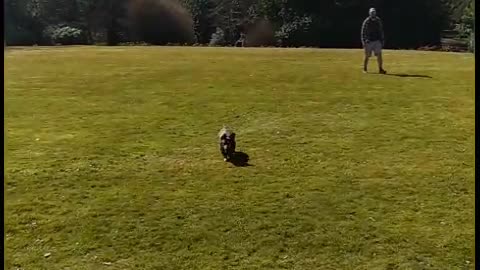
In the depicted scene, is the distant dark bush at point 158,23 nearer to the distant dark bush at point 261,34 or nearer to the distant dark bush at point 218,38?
the distant dark bush at point 218,38

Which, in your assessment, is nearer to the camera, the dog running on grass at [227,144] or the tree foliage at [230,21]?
the dog running on grass at [227,144]

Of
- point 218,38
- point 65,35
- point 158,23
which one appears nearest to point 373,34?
point 218,38

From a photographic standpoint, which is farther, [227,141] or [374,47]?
[374,47]

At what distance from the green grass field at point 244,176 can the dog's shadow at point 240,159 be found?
8.2 inches

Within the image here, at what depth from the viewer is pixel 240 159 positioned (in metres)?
11.4

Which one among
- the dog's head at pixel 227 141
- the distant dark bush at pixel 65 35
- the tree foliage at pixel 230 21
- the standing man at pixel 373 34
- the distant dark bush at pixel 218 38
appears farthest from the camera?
the distant dark bush at pixel 65 35

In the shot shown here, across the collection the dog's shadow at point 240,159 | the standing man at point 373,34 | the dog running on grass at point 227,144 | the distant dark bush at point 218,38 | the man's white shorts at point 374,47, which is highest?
the standing man at point 373,34

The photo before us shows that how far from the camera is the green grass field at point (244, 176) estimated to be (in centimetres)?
781

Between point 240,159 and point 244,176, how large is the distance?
1013mm

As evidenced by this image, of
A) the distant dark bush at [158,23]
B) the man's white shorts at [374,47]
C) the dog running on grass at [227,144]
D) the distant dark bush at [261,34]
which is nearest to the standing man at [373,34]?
the man's white shorts at [374,47]

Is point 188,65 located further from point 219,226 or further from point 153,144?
point 219,226

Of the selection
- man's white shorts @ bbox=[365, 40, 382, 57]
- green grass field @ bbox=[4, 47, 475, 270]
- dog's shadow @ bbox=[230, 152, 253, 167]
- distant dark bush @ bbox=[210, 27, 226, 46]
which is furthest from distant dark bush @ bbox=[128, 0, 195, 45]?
dog's shadow @ bbox=[230, 152, 253, 167]

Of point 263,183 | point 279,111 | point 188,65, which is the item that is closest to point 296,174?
point 263,183

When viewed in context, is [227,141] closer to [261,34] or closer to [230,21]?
[261,34]
